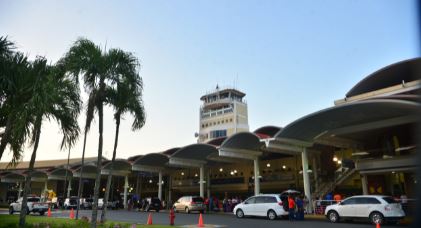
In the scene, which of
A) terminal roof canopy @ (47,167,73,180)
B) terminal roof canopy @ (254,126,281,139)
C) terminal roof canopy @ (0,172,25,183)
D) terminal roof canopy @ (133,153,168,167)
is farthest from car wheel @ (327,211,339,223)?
terminal roof canopy @ (0,172,25,183)

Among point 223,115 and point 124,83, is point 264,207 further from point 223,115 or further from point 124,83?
point 223,115

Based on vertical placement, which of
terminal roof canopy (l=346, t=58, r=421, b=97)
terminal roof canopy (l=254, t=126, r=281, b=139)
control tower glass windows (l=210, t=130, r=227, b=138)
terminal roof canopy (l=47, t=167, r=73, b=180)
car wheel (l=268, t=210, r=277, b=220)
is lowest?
car wheel (l=268, t=210, r=277, b=220)

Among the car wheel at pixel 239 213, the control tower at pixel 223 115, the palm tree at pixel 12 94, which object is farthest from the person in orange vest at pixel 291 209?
the control tower at pixel 223 115

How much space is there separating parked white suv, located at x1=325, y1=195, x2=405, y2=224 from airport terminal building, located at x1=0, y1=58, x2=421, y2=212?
2122 millimetres

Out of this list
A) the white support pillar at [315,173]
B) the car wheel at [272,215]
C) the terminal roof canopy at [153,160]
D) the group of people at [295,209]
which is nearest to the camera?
the group of people at [295,209]

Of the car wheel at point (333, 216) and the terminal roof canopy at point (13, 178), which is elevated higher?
the terminal roof canopy at point (13, 178)

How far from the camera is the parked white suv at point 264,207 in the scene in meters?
23.9

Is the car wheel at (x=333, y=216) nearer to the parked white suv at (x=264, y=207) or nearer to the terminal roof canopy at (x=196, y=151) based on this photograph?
the parked white suv at (x=264, y=207)

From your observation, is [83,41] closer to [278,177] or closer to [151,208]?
[151,208]

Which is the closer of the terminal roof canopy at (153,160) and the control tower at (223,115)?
the terminal roof canopy at (153,160)

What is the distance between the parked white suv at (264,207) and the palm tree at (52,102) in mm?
14037

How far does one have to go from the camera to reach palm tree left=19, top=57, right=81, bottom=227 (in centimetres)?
1338

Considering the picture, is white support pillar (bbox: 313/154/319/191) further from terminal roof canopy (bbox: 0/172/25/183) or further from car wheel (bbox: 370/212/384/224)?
terminal roof canopy (bbox: 0/172/25/183)

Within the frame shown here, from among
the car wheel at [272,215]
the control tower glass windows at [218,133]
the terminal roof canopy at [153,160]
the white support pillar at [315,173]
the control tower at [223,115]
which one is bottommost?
the car wheel at [272,215]
